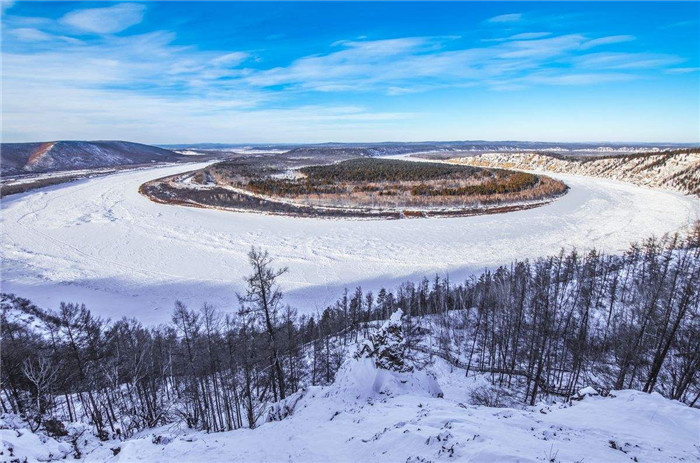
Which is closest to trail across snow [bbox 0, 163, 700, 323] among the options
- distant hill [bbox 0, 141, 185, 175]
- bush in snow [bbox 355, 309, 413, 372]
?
bush in snow [bbox 355, 309, 413, 372]

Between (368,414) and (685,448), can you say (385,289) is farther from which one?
(685,448)

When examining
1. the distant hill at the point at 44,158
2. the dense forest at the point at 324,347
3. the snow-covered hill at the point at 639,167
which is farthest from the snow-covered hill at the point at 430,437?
the distant hill at the point at 44,158

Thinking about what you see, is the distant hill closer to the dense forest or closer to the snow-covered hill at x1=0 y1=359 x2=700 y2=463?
the dense forest

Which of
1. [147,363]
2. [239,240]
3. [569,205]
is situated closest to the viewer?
[147,363]

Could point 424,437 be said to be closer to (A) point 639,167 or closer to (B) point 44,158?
(A) point 639,167

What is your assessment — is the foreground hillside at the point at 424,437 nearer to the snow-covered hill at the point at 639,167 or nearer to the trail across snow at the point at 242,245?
the trail across snow at the point at 242,245

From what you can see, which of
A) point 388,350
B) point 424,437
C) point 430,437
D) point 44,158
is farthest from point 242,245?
point 44,158

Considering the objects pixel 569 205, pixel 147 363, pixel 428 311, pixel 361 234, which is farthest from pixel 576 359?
pixel 569 205
